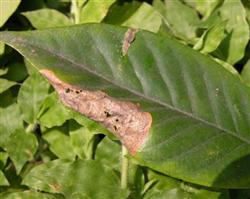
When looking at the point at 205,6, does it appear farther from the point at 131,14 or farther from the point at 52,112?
the point at 52,112

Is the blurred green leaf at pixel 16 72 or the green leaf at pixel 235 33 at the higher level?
the green leaf at pixel 235 33

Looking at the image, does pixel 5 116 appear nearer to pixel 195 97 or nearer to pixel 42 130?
pixel 42 130

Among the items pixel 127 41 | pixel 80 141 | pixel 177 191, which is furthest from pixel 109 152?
pixel 127 41

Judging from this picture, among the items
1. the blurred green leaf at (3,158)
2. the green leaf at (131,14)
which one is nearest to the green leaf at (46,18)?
the green leaf at (131,14)

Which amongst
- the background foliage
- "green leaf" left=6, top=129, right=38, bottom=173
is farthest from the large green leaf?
"green leaf" left=6, top=129, right=38, bottom=173

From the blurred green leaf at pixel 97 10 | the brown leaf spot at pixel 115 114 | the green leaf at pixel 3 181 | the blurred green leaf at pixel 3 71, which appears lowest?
the green leaf at pixel 3 181

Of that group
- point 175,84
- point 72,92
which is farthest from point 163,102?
point 72,92

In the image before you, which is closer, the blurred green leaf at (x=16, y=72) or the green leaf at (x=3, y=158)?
the green leaf at (x=3, y=158)

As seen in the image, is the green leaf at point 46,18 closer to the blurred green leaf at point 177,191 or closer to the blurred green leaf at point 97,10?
the blurred green leaf at point 97,10
